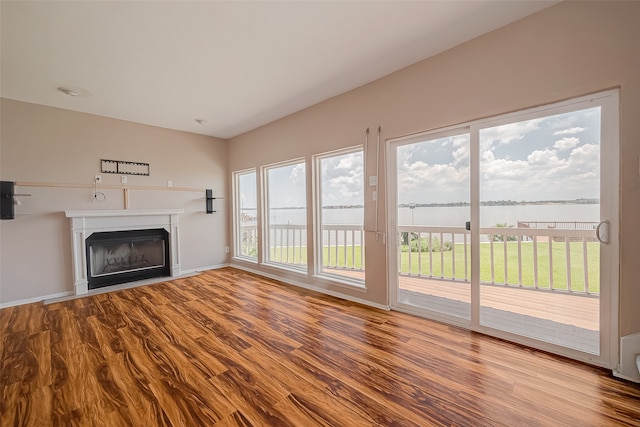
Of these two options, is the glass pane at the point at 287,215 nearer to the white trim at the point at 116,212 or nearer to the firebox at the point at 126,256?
the white trim at the point at 116,212

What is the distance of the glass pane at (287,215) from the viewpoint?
4.15m

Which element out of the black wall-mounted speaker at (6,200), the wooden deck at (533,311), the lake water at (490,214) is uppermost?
the black wall-mounted speaker at (6,200)

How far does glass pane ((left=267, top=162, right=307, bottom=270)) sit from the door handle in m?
3.12

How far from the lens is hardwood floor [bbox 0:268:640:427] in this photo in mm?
1399

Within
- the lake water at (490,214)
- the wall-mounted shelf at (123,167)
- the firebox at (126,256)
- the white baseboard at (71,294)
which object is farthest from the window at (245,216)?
the lake water at (490,214)

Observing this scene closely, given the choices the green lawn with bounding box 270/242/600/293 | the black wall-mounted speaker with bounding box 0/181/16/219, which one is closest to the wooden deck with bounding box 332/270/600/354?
the green lawn with bounding box 270/242/600/293

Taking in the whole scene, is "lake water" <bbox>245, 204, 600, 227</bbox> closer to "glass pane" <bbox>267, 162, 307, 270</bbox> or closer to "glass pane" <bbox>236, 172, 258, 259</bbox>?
"glass pane" <bbox>267, 162, 307, 270</bbox>

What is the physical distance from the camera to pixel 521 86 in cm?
201

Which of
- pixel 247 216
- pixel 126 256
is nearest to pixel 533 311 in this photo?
pixel 247 216

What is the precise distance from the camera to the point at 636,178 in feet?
5.35

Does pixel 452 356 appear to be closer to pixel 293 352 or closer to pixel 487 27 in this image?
pixel 293 352

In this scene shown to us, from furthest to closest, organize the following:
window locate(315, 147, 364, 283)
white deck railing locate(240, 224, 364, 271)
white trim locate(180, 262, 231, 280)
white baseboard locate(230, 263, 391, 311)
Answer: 1. white trim locate(180, 262, 231, 280)
2. white deck railing locate(240, 224, 364, 271)
3. window locate(315, 147, 364, 283)
4. white baseboard locate(230, 263, 391, 311)

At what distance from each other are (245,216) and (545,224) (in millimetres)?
4583

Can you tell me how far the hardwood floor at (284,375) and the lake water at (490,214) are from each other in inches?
41.4
